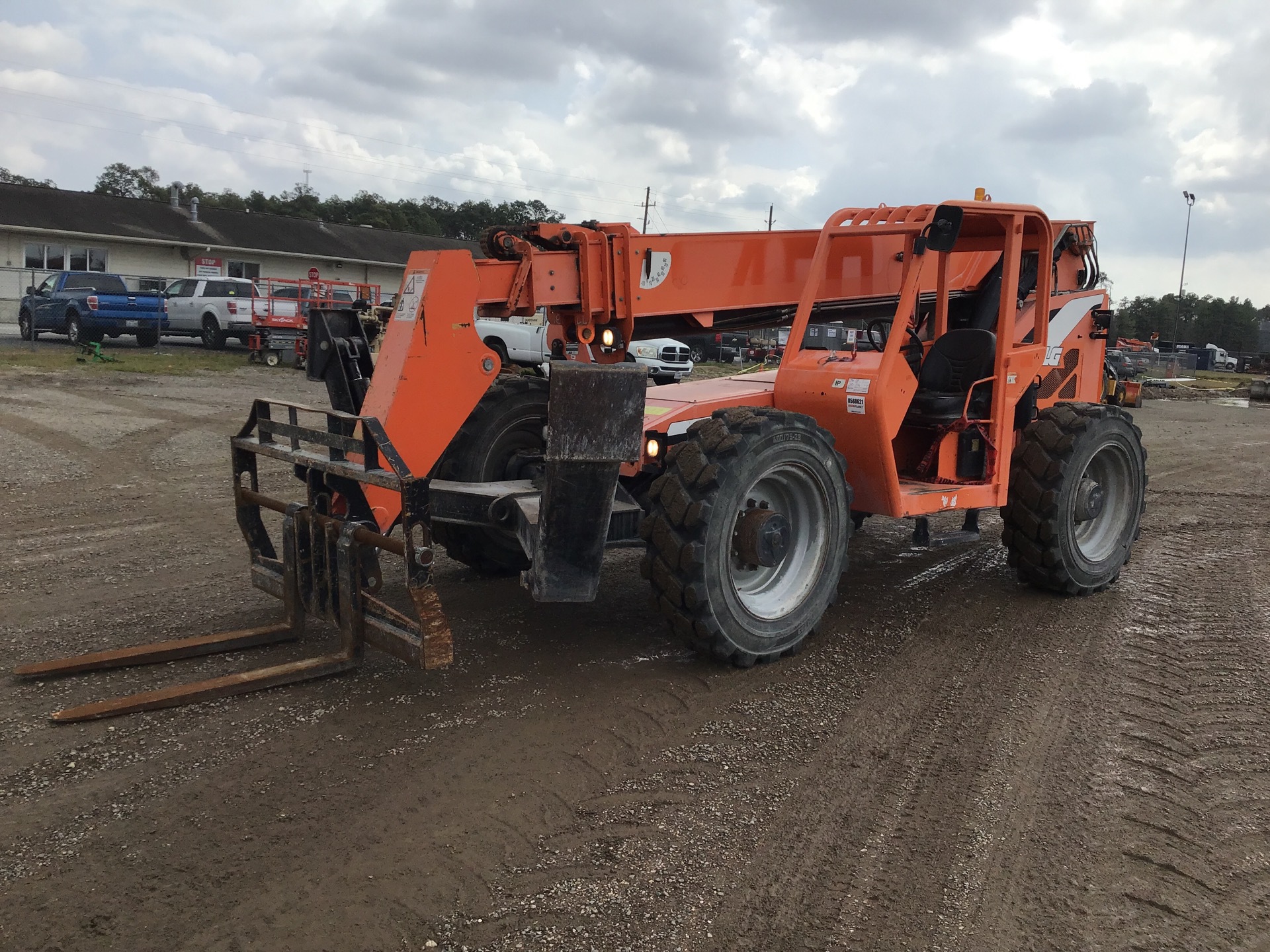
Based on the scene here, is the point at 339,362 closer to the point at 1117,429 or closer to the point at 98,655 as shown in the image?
the point at 98,655

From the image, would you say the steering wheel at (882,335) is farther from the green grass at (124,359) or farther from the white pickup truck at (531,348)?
the green grass at (124,359)

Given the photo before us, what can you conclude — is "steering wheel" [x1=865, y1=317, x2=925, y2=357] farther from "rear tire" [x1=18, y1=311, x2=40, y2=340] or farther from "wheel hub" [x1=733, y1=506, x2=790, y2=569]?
"rear tire" [x1=18, y1=311, x2=40, y2=340]

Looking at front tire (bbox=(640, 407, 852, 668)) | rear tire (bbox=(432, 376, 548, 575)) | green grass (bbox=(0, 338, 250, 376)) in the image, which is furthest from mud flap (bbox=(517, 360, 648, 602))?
green grass (bbox=(0, 338, 250, 376))

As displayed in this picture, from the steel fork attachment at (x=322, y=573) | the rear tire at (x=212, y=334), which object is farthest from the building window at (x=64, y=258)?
the steel fork attachment at (x=322, y=573)

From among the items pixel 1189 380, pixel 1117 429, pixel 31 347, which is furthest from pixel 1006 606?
pixel 1189 380

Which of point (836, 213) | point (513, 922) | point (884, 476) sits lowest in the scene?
point (513, 922)

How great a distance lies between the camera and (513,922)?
10.3 ft

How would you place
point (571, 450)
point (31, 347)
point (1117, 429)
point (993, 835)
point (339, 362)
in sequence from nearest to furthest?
point (993, 835) < point (571, 450) < point (339, 362) < point (1117, 429) < point (31, 347)

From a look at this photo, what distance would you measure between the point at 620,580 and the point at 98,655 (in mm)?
3280

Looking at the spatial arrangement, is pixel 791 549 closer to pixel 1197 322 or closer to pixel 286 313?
pixel 286 313

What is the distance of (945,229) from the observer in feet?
18.8

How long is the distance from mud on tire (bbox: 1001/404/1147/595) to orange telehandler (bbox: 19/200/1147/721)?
0.06 ft

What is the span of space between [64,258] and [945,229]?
35788 millimetres

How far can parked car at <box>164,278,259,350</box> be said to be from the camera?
2550 cm
